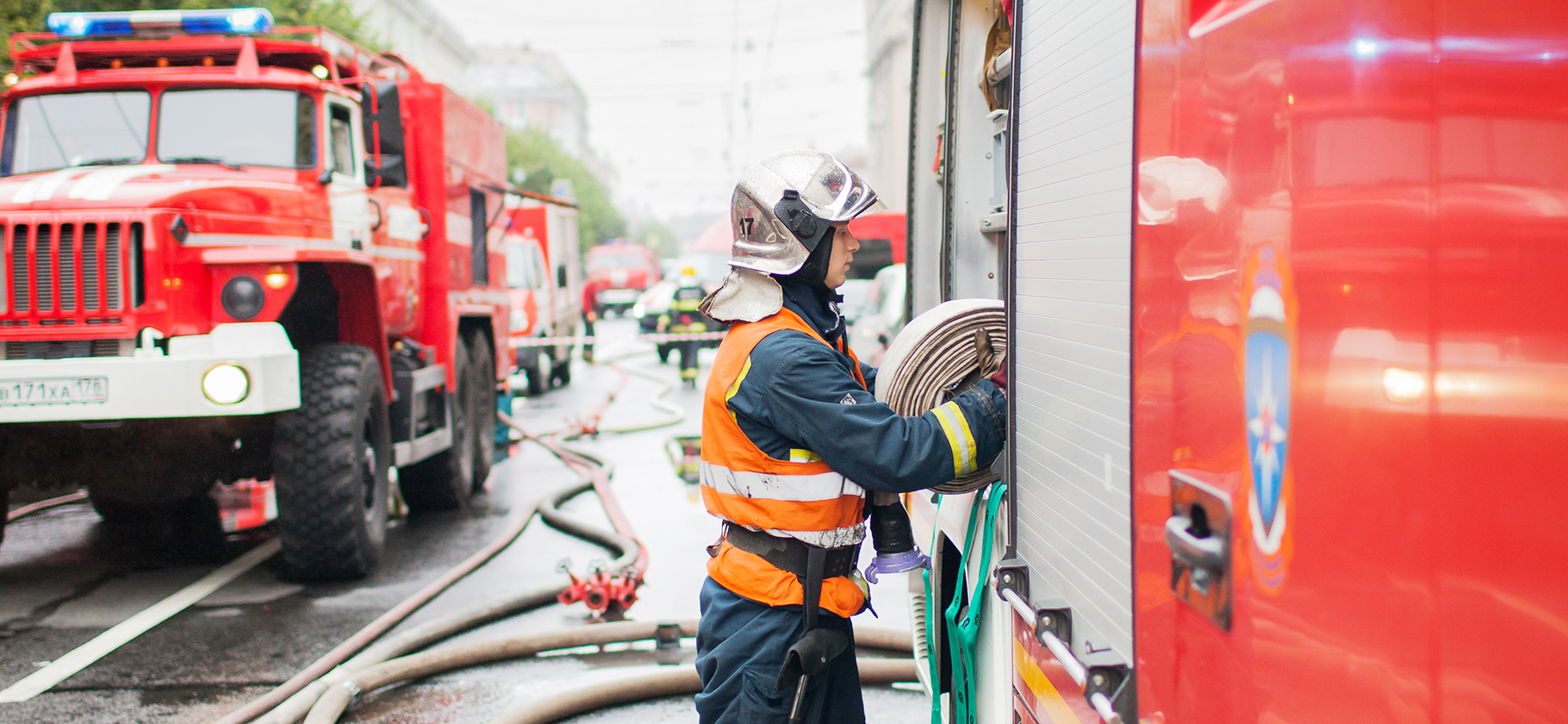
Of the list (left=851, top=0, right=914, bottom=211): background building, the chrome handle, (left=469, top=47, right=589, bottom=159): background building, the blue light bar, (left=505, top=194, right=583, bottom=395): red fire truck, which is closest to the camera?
the chrome handle

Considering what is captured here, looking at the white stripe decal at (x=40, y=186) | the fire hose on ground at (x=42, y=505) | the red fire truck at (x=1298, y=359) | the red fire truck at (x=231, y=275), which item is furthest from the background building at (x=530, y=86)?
the red fire truck at (x=1298, y=359)

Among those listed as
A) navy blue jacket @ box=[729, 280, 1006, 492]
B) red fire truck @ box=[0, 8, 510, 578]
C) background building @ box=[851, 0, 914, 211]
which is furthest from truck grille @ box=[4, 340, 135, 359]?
background building @ box=[851, 0, 914, 211]

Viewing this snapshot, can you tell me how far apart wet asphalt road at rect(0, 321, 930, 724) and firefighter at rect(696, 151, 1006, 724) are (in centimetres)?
189

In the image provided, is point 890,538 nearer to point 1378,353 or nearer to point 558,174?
point 1378,353

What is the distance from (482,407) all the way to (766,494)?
24.5 feet

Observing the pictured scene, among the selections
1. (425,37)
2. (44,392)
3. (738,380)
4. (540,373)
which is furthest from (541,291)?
(425,37)

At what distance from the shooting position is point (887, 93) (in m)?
62.6

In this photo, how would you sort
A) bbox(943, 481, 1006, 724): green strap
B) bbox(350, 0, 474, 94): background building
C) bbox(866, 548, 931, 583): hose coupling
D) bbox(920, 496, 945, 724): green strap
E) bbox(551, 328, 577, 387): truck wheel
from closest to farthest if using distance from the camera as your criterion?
bbox(943, 481, 1006, 724): green strap
bbox(866, 548, 931, 583): hose coupling
bbox(920, 496, 945, 724): green strap
bbox(551, 328, 577, 387): truck wheel
bbox(350, 0, 474, 94): background building

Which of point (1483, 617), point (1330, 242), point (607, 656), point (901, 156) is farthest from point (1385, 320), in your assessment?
point (901, 156)

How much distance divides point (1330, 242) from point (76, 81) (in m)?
7.44

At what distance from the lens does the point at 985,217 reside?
121 inches

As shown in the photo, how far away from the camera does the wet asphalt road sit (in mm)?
4602

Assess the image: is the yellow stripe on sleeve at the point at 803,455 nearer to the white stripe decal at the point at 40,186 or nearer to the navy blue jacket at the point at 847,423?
the navy blue jacket at the point at 847,423

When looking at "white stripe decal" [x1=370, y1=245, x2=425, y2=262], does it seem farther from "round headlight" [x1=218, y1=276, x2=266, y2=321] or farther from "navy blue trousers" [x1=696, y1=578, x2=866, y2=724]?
"navy blue trousers" [x1=696, y1=578, x2=866, y2=724]
